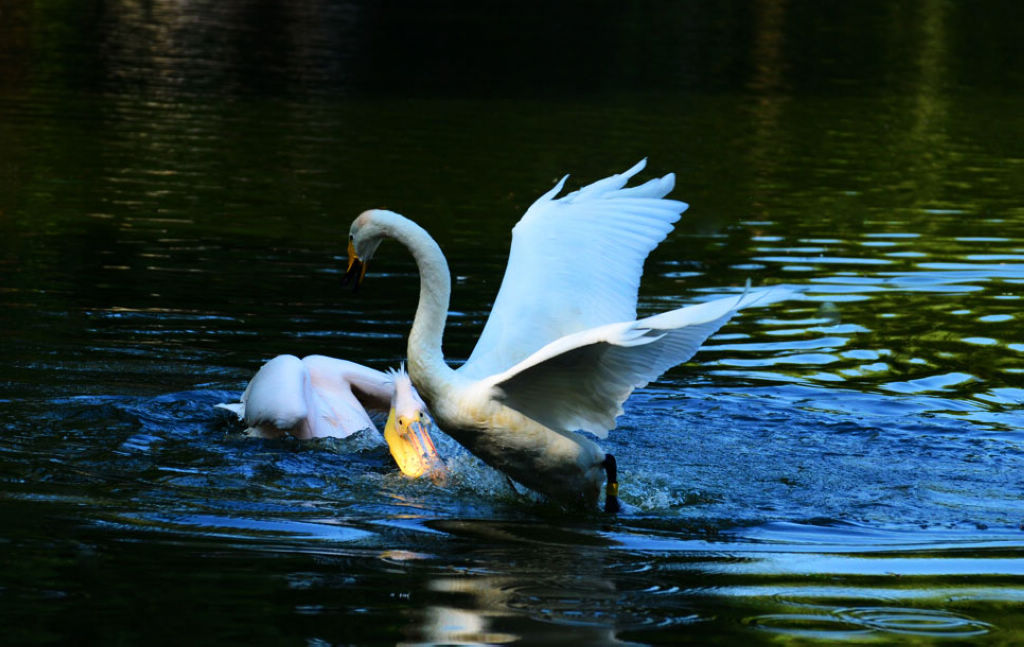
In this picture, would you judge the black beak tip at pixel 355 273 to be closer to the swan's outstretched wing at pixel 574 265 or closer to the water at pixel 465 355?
the swan's outstretched wing at pixel 574 265

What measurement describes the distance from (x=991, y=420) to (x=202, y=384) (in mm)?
4353

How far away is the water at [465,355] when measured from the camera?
5.25 m

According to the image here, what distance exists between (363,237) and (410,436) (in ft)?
3.72

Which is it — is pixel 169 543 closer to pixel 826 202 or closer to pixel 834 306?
pixel 834 306

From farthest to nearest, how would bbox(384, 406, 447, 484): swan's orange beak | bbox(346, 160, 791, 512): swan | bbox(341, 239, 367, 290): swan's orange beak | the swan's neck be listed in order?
bbox(384, 406, 447, 484): swan's orange beak
bbox(341, 239, 367, 290): swan's orange beak
the swan's neck
bbox(346, 160, 791, 512): swan

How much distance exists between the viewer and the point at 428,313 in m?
6.47

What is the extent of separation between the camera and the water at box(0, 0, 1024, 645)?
5.25 metres

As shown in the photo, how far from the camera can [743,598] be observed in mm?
5332

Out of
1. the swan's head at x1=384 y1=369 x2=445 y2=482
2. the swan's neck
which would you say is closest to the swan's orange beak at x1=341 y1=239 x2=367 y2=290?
the swan's neck

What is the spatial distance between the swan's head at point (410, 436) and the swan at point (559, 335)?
0.45 m

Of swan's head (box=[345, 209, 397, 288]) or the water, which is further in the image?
swan's head (box=[345, 209, 397, 288])

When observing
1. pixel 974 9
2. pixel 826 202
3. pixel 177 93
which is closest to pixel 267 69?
pixel 177 93

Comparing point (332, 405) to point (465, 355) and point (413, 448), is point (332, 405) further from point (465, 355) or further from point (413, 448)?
point (465, 355)

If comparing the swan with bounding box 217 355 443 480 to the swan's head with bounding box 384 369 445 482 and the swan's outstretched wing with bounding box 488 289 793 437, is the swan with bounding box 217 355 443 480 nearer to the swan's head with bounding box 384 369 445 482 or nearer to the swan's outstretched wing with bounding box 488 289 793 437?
the swan's head with bounding box 384 369 445 482
